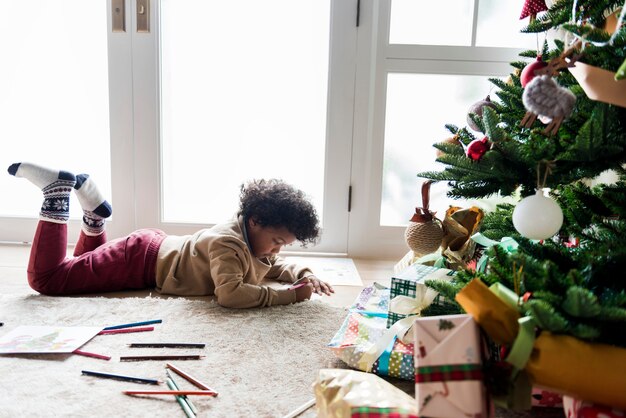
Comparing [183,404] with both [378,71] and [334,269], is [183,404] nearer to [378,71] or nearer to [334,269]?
[334,269]

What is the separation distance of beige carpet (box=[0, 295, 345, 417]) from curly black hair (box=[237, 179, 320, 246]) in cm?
21

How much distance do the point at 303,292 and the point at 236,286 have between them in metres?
0.18

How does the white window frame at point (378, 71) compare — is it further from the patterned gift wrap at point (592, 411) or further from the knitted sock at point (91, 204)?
the patterned gift wrap at point (592, 411)

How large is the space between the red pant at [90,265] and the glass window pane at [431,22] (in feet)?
3.52

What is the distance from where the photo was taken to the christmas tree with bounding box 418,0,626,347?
1.88 ft

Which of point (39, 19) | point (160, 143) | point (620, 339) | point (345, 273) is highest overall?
point (39, 19)

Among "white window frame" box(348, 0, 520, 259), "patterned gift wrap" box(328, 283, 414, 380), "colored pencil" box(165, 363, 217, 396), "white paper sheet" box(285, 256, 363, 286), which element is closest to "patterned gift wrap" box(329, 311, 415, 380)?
"patterned gift wrap" box(328, 283, 414, 380)

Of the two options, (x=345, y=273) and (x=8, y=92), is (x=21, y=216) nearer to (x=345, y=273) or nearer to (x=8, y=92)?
(x=8, y=92)

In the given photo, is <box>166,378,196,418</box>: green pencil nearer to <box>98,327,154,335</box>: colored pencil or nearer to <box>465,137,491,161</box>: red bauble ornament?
<box>98,327,154,335</box>: colored pencil

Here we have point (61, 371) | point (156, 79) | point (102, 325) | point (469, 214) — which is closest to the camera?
point (61, 371)

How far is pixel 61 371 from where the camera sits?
2.93ft

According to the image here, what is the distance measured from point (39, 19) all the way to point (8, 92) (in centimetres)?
29

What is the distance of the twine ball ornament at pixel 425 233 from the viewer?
3.96 feet

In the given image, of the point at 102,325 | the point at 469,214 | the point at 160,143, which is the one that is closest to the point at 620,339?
the point at 469,214
